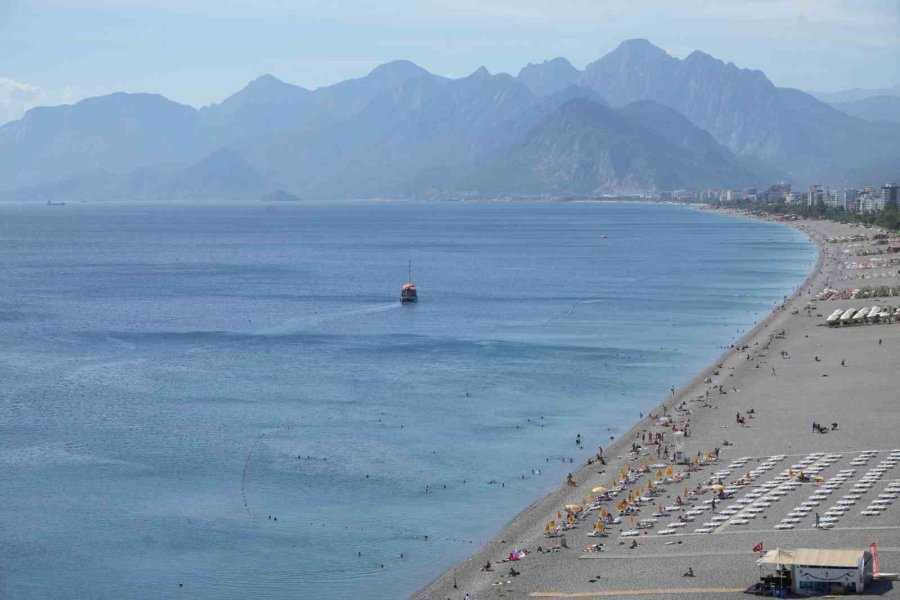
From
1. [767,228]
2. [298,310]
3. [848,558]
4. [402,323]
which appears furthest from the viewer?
[767,228]

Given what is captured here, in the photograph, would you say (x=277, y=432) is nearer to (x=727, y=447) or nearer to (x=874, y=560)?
(x=727, y=447)

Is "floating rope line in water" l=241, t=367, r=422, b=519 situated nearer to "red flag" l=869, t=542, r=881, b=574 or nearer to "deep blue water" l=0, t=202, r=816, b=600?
"deep blue water" l=0, t=202, r=816, b=600

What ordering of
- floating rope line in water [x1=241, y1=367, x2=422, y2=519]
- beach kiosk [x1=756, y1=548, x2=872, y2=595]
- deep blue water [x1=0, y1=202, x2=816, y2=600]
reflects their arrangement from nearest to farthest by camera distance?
beach kiosk [x1=756, y1=548, x2=872, y2=595] < deep blue water [x1=0, y1=202, x2=816, y2=600] < floating rope line in water [x1=241, y1=367, x2=422, y2=519]

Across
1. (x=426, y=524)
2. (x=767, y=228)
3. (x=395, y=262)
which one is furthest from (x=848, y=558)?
(x=767, y=228)

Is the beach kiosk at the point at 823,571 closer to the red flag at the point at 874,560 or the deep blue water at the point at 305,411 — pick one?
the red flag at the point at 874,560

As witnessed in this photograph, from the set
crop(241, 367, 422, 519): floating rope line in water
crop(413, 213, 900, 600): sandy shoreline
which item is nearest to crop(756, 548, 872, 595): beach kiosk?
crop(413, 213, 900, 600): sandy shoreline

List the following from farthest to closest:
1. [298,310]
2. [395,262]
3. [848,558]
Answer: [395,262] → [298,310] → [848,558]

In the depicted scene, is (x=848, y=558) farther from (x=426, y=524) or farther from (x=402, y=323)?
(x=402, y=323)
